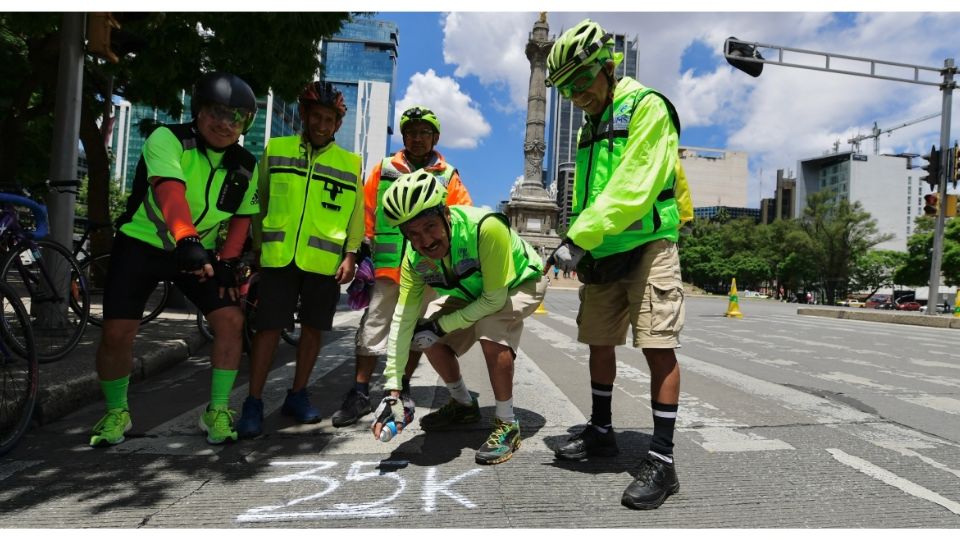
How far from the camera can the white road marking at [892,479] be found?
230 centimetres

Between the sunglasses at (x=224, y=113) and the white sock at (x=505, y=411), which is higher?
the sunglasses at (x=224, y=113)

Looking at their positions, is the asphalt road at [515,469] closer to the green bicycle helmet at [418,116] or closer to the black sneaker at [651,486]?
the black sneaker at [651,486]

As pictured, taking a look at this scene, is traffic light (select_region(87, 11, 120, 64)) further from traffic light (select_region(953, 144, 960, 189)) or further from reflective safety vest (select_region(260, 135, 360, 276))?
traffic light (select_region(953, 144, 960, 189))

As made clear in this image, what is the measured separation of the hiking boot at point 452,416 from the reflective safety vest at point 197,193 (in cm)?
167

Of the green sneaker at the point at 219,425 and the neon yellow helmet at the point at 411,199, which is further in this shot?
the green sneaker at the point at 219,425

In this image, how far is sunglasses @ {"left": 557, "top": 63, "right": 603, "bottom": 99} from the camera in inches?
107

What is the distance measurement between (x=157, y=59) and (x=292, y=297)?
6636 millimetres

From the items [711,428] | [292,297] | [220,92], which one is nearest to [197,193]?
[220,92]

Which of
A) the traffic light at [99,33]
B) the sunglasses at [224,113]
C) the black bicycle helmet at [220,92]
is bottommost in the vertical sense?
the sunglasses at [224,113]

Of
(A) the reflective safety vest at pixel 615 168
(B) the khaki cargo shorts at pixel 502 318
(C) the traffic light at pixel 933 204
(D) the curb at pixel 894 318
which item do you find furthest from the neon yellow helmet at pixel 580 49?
(C) the traffic light at pixel 933 204

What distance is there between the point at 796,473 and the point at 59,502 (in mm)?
3180

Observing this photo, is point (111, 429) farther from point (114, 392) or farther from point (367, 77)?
point (367, 77)

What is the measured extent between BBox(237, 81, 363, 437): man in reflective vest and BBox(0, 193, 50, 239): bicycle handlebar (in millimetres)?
2280

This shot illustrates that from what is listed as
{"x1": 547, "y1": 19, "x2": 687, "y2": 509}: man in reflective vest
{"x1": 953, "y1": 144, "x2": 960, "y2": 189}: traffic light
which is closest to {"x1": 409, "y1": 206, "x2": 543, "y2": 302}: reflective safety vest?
{"x1": 547, "y1": 19, "x2": 687, "y2": 509}: man in reflective vest
